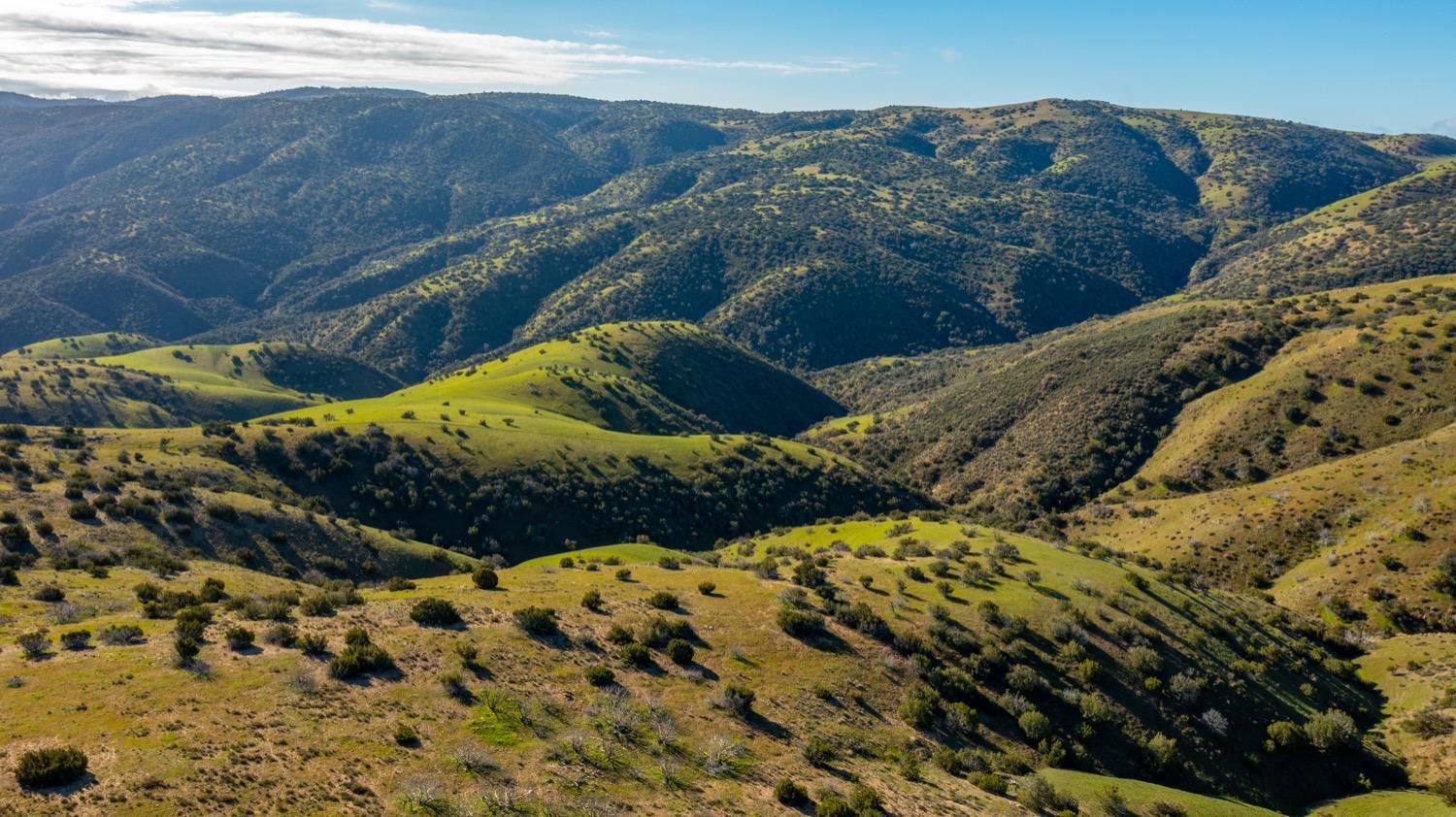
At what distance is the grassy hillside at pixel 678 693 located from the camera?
2241cm

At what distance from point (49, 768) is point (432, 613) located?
1468 centimetres

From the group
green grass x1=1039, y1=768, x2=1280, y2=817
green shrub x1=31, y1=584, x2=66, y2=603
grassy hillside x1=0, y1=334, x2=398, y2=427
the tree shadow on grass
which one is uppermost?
the tree shadow on grass

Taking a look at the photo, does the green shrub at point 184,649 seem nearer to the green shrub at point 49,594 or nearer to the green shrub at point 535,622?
the green shrub at point 49,594

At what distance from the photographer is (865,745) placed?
30.1 metres

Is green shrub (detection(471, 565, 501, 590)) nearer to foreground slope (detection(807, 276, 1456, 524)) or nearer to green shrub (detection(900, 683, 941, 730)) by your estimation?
Result: green shrub (detection(900, 683, 941, 730))

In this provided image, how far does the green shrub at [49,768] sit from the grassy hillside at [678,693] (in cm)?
40

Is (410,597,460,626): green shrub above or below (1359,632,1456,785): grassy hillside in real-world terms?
above

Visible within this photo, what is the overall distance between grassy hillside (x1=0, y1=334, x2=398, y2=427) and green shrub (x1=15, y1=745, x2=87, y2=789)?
453ft

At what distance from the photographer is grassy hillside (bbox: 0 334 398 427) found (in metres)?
126

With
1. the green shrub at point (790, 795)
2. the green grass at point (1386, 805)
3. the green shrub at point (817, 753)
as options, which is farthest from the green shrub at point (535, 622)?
the green grass at point (1386, 805)

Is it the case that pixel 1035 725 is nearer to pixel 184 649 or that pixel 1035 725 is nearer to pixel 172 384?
pixel 184 649

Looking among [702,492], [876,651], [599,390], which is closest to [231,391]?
[599,390]

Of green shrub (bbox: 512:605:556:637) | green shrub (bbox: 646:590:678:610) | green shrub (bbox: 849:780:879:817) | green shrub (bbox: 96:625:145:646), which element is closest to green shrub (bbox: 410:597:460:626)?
green shrub (bbox: 512:605:556:637)

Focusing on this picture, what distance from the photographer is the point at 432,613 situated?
33.0 metres
